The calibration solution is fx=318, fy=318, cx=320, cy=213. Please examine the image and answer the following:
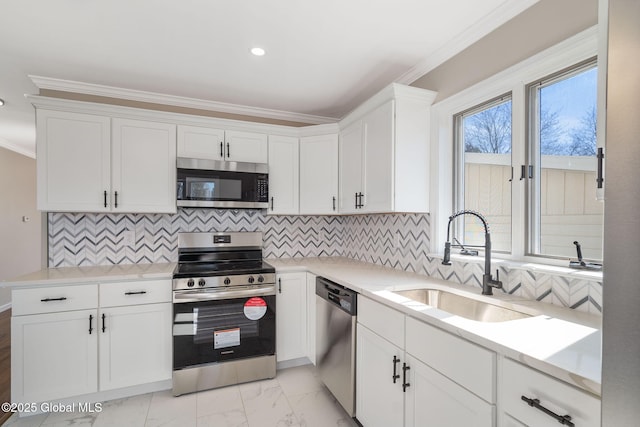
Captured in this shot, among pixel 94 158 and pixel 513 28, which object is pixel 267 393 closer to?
pixel 94 158

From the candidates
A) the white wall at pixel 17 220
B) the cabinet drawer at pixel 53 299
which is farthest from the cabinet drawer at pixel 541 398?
the white wall at pixel 17 220

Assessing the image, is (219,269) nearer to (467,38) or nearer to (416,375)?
(416,375)

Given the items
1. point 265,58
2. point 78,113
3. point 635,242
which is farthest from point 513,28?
point 78,113

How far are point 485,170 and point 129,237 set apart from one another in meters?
2.97

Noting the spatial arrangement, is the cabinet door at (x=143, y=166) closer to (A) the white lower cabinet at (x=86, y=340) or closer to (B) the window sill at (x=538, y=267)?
(A) the white lower cabinet at (x=86, y=340)

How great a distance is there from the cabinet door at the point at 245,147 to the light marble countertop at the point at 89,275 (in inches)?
44.6

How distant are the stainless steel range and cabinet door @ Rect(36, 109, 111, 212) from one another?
0.94m

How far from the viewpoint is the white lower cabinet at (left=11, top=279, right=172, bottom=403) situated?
84.2 inches

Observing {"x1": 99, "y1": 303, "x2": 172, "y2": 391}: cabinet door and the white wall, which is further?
the white wall

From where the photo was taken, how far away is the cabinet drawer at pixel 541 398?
829 mm

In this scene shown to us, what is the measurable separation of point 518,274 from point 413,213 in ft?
2.94

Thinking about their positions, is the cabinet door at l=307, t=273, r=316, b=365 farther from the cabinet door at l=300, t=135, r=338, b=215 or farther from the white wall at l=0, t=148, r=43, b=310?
the white wall at l=0, t=148, r=43, b=310

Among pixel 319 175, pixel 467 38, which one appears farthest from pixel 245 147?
pixel 467 38

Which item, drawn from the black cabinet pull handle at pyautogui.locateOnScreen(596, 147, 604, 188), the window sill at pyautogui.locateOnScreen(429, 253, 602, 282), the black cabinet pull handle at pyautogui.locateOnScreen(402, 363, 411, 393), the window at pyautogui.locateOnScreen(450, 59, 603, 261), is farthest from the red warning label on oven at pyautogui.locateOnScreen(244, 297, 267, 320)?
the black cabinet pull handle at pyautogui.locateOnScreen(596, 147, 604, 188)
